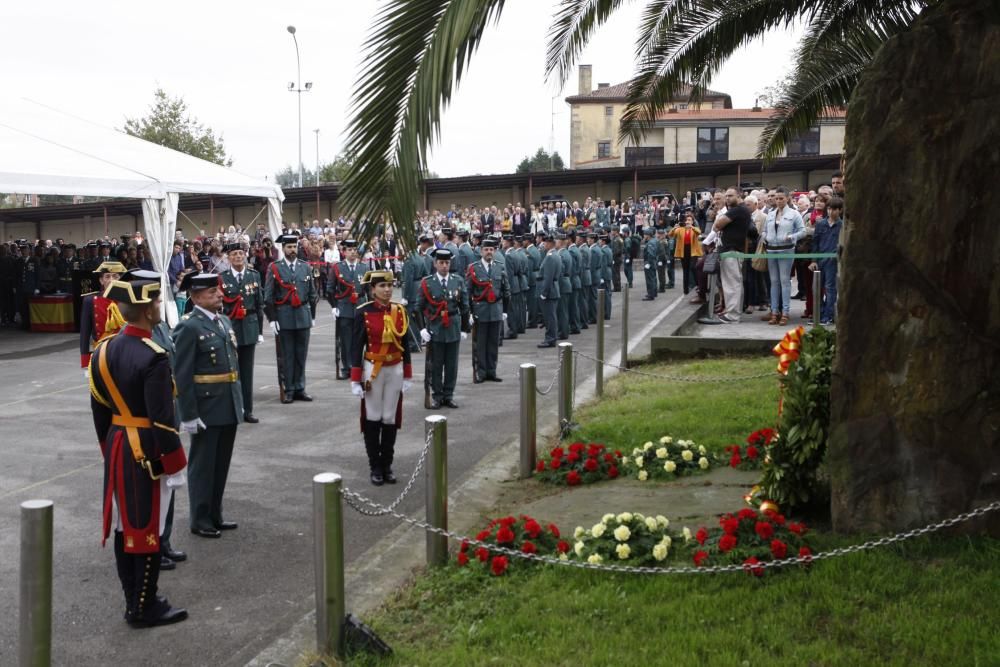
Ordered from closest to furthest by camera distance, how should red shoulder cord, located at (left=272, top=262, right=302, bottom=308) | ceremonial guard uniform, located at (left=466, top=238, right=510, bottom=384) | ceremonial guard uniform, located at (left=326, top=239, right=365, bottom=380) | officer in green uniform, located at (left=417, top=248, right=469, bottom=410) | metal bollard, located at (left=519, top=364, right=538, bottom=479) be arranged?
metal bollard, located at (left=519, top=364, right=538, bottom=479) → officer in green uniform, located at (left=417, top=248, right=469, bottom=410) → red shoulder cord, located at (left=272, top=262, right=302, bottom=308) → ceremonial guard uniform, located at (left=466, top=238, right=510, bottom=384) → ceremonial guard uniform, located at (left=326, top=239, right=365, bottom=380)

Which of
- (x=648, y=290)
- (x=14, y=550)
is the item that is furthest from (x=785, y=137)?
(x=648, y=290)

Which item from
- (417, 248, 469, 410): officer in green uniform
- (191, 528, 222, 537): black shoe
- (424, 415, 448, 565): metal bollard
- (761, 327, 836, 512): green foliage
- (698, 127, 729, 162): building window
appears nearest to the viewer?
(424, 415, 448, 565): metal bollard

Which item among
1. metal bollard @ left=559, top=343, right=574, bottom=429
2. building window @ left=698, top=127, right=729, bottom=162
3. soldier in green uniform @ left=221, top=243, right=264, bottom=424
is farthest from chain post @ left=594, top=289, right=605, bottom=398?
building window @ left=698, top=127, right=729, bottom=162

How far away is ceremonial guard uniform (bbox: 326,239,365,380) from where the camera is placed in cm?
1427

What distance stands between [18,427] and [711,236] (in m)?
10.2

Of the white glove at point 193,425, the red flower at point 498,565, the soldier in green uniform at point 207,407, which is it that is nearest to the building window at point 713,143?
the soldier in green uniform at point 207,407

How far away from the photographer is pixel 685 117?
51.8m

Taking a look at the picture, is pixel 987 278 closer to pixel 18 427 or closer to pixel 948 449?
pixel 948 449

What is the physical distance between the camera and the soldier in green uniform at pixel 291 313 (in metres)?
12.5

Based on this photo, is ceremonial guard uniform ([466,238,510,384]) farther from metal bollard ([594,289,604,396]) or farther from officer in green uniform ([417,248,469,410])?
metal bollard ([594,289,604,396])

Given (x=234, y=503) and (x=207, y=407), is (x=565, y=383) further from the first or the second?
(x=207, y=407)

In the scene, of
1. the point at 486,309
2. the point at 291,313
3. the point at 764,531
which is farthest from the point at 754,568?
the point at 486,309

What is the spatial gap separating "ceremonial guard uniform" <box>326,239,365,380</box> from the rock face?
936 centimetres

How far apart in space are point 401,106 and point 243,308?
23.8 feet
